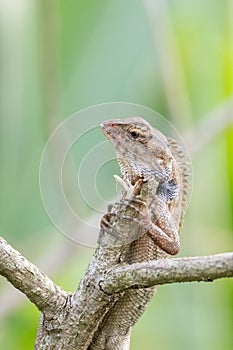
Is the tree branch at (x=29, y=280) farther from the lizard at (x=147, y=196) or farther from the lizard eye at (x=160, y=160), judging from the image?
the lizard eye at (x=160, y=160)

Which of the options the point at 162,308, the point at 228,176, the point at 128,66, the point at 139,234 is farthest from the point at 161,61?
the point at 139,234

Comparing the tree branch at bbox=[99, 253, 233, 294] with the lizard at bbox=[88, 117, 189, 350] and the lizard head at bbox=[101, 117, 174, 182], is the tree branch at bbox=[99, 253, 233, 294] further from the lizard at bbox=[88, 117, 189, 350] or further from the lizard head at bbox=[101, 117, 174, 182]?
the lizard head at bbox=[101, 117, 174, 182]

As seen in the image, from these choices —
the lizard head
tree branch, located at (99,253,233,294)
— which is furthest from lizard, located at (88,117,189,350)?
tree branch, located at (99,253,233,294)

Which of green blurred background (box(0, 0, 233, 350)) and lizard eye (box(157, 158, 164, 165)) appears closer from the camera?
lizard eye (box(157, 158, 164, 165))

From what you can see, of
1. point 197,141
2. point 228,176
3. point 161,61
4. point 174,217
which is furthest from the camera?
point 228,176

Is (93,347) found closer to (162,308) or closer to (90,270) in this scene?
(90,270)

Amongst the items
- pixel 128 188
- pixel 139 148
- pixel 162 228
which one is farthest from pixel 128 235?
pixel 139 148
